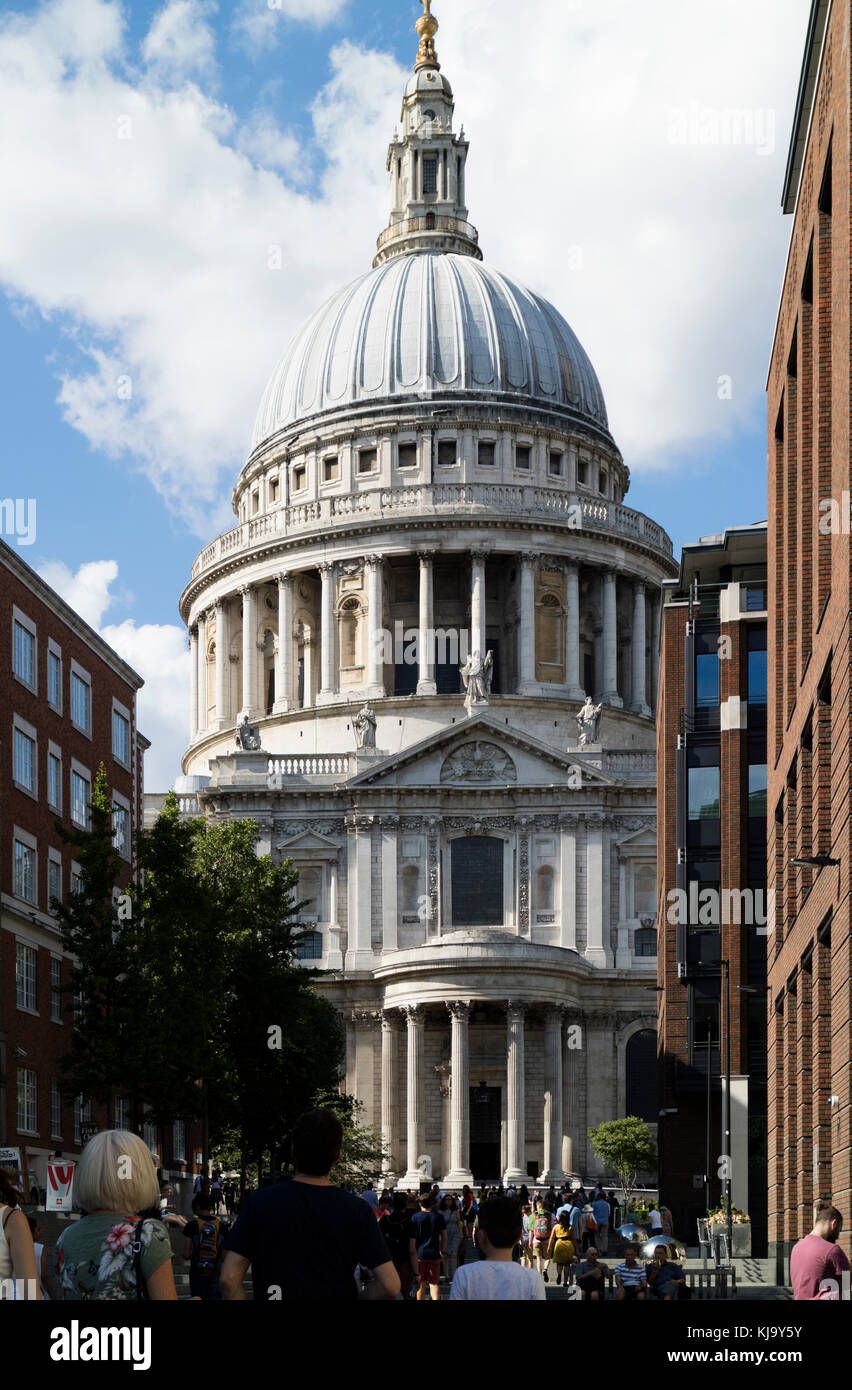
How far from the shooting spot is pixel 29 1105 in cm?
5109

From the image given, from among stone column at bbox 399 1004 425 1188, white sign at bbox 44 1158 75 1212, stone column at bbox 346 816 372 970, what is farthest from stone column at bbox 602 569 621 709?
white sign at bbox 44 1158 75 1212

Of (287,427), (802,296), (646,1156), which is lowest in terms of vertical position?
(646,1156)

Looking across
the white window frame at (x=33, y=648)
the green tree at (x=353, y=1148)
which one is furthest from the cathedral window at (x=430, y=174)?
the white window frame at (x=33, y=648)

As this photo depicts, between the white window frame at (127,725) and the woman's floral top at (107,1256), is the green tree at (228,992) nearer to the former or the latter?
the white window frame at (127,725)

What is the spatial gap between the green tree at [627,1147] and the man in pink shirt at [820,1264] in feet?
215

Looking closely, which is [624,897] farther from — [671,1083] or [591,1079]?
[671,1083]

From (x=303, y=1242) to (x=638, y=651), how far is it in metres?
107

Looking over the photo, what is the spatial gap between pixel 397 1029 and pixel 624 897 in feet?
39.8

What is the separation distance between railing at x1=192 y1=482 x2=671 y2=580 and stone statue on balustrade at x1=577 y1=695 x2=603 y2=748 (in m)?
14.3

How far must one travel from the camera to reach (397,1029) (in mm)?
93438

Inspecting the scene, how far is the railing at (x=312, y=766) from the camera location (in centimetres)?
9988

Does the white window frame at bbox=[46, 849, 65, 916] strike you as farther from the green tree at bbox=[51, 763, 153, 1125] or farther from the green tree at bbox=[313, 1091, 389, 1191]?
the green tree at bbox=[313, 1091, 389, 1191]
